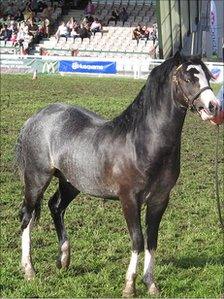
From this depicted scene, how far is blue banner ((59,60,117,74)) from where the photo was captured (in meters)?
32.9

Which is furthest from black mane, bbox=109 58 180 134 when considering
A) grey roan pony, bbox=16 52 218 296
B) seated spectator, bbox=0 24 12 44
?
seated spectator, bbox=0 24 12 44

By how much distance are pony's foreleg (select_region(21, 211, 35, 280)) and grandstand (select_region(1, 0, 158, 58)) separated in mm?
30396

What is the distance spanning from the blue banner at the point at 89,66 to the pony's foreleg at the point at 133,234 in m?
27.8

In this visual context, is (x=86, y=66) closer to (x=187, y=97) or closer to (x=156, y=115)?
(x=156, y=115)

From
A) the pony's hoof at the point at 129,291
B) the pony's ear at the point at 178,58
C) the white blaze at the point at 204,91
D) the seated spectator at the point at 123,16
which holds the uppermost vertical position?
the pony's ear at the point at 178,58

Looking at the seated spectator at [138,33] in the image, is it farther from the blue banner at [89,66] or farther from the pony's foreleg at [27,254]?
the pony's foreleg at [27,254]

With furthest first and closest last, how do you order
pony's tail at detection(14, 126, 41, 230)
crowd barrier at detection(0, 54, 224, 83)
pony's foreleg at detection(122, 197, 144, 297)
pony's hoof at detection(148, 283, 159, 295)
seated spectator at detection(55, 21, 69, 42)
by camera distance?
seated spectator at detection(55, 21, 69, 42) < crowd barrier at detection(0, 54, 224, 83) < pony's tail at detection(14, 126, 41, 230) < pony's hoof at detection(148, 283, 159, 295) < pony's foreleg at detection(122, 197, 144, 297)

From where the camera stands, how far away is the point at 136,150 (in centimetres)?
546

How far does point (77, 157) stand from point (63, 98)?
1572 centimetres

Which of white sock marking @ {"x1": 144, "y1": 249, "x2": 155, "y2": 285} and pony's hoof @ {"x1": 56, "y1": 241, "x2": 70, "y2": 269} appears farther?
pony's hoof @ {"x1": 56, "y1": 241, "x2": 70, "y2": 269}

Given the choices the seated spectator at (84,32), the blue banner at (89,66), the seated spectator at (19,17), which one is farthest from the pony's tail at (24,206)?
the seated spectator at (19,17)

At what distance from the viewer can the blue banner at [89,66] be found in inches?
1297

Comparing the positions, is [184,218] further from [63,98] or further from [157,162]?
[63,98]

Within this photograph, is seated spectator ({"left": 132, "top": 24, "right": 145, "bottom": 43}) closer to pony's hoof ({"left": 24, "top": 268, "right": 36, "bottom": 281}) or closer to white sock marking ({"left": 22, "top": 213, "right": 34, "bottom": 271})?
white sock marking ({"left": 22, "top": 213, "right": 34, "bottom": 271})
